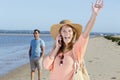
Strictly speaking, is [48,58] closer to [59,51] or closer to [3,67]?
[59,51]

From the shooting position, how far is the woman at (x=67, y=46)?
12.8 feet

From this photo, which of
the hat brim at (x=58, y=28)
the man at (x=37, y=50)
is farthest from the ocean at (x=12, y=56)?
the hat brim at (x=58, y=28)

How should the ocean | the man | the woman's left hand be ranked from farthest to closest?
the ocean → the man → the woman's left hand

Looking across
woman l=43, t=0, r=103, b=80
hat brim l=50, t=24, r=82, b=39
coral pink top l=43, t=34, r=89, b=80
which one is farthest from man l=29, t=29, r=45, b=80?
coral pink top l=43, t=34, r=89, b=80

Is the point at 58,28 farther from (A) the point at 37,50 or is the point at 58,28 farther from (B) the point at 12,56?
(B) the point at 12,56

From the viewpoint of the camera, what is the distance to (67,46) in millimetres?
3988

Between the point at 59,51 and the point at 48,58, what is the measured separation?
5.8 inches

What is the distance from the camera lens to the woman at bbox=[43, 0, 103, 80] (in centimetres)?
389

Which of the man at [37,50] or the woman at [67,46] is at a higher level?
the woman at [67,46]

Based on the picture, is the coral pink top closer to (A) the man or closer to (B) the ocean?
(A) the man

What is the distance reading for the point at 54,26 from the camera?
411 cm

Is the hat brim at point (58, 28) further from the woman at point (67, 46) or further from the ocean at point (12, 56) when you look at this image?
the ocean at point (12, 56)

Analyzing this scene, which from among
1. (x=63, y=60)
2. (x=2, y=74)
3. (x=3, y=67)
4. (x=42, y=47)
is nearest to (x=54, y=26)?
(x=63, y=60)

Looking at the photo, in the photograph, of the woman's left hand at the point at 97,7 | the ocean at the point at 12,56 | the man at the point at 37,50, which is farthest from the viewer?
the ocean at the point at 12,56
